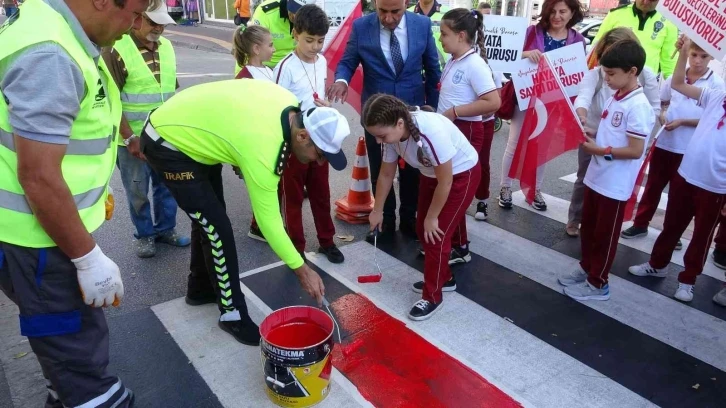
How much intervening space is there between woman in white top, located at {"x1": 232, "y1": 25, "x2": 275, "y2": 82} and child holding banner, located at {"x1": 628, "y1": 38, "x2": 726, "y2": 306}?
3.20 m

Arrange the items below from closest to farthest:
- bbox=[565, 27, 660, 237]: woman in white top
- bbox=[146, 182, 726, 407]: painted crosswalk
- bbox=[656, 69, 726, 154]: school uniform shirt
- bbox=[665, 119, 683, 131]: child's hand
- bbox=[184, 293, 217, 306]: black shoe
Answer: bbox=[146, 182, 726, 407]: painted crosswalk, bbox=[184, 293, 217, 306]: black shoe, bbox=[565, 27, 660, 237]: woman in white top, bbox=[656, 69, 726, 154]: school uniform shirt, bbox=[665, 119, 683, 131]: child's hand

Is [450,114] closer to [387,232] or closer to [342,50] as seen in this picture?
[387,232]

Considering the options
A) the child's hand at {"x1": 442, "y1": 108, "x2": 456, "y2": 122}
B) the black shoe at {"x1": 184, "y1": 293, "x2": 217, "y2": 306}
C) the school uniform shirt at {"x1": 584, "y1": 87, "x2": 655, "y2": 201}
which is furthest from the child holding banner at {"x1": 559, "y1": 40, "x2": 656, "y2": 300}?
the black shoe at {"x1": 184, "y1": 293, "x2": 217, "y2": 306}

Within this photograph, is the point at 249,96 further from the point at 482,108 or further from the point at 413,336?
the point at 482,108

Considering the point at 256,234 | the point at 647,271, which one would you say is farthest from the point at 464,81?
the point at 256,234

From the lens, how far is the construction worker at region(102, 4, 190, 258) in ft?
12.3

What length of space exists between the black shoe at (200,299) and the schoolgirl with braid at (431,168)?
4.16 feet

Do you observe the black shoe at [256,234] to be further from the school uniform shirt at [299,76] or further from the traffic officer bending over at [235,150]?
the traffic officer bending over at [235,150]

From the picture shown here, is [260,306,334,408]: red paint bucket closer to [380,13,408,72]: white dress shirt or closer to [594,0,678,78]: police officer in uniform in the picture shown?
[380,13,408,72]: white dress shirt

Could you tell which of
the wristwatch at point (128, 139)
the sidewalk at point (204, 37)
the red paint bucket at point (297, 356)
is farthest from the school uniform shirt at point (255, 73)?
the sidewalk at point (204, 37)

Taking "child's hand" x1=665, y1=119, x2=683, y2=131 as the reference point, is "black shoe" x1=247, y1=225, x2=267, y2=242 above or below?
below

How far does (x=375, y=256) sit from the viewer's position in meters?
4.50

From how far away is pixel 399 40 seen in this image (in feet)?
14.6

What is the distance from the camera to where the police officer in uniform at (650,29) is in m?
4.96
